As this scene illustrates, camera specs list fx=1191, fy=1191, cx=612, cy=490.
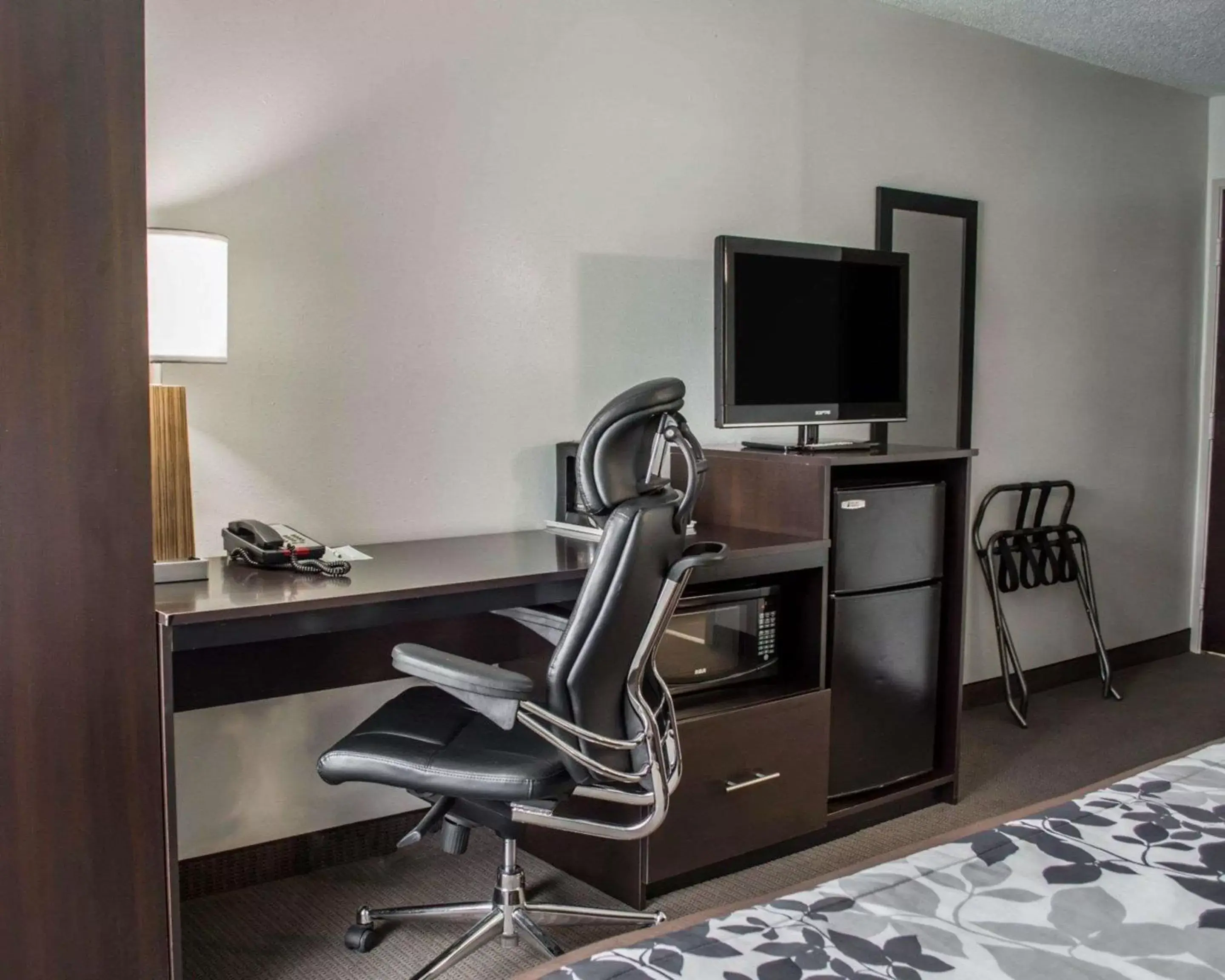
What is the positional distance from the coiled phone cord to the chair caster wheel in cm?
75

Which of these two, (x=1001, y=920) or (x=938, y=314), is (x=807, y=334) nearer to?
(x=938, y=314)

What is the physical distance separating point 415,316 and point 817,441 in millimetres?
1178

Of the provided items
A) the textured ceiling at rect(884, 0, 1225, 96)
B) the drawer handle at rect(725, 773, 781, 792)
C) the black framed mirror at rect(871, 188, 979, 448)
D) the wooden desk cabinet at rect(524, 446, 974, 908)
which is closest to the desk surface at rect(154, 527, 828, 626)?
the wooden desk cabinet at rect(524, 446, 974, 908)

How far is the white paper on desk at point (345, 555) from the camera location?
2.52 metres

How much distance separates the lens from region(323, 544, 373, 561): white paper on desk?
8.28ft

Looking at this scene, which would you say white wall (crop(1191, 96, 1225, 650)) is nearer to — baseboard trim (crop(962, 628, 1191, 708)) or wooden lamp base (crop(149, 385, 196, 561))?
baseboard trim (crop(962, 628, 1191, 708))

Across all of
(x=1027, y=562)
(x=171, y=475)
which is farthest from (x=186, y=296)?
(x=1027, y=562)

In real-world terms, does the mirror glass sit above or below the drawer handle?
above

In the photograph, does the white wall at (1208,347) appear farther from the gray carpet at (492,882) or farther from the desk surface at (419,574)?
the desk surface at (419,574)

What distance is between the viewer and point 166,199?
255cm

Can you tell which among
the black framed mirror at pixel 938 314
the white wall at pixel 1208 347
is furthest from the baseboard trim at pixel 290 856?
the white wall at pixel 1208 347

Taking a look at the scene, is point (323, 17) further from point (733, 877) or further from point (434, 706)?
point (733, 877)

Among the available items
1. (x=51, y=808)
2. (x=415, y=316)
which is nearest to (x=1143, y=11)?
(x=415, y=316)

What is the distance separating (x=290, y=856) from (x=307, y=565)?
0.87 metres
